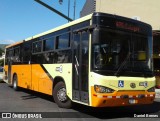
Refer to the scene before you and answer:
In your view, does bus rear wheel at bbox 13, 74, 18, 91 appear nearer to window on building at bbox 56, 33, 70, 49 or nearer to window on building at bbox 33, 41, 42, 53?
window on building at bbox 33, 41, 42, 53

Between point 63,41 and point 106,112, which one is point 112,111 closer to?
point 106,112

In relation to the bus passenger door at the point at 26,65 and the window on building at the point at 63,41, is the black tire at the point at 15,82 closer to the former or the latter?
the bus passenger door at the point at 26,65

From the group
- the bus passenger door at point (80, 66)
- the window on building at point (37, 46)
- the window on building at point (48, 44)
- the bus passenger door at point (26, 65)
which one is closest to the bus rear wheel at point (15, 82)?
the bus passenger door at point (26, 65)

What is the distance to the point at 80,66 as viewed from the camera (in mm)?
9844

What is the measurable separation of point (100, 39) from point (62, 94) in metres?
2.96

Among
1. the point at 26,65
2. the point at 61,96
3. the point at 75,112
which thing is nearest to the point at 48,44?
the point at 61,96

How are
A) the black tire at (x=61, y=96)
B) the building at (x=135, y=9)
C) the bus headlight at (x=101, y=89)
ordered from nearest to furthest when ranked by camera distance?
the bus headlight at (x=101, y=89), the black tire at (x=61, y=96), the building at (x=135, y=9)

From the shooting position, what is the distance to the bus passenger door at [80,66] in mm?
9484

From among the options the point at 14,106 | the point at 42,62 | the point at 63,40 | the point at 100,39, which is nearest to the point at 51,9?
the point at 42,62

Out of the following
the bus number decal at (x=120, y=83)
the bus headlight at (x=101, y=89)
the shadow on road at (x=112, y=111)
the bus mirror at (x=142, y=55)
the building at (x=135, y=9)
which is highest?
the building at (x=135, y=9)

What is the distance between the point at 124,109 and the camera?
11359 mm

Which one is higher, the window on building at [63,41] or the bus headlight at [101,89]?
the window on building at [63,41]

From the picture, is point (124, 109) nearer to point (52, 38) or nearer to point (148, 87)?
point (148, 87)

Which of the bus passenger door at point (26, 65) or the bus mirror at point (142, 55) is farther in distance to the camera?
the bus passenger door at point (26, 65)
